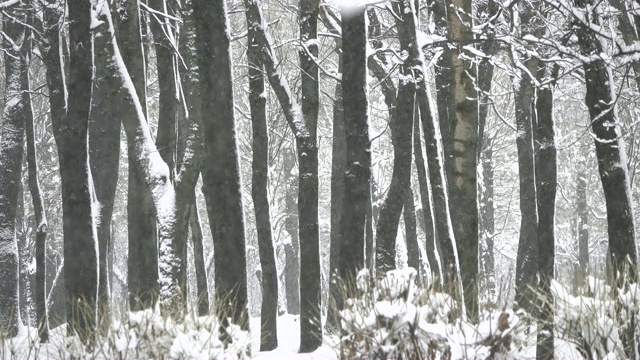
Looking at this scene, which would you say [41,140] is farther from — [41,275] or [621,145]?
[621,145]

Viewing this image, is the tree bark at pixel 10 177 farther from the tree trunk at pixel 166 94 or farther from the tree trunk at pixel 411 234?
the tree trunk at pixel 411 234

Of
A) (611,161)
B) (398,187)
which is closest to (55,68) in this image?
(398,187)

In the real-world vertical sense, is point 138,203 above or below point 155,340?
above

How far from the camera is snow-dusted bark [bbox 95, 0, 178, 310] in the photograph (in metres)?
10.1

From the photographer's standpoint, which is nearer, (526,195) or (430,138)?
(430,138)

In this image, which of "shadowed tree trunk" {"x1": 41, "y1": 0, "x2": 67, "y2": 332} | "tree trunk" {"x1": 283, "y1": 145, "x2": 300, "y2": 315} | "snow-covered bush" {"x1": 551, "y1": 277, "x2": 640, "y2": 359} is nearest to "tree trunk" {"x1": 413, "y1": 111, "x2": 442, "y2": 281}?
"shadowed tree trunk" {"x1": 41, "y1": 0, "x2": 67, "y2": 332}

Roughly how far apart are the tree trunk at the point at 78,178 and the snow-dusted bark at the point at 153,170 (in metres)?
0.58

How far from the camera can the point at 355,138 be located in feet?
31.6

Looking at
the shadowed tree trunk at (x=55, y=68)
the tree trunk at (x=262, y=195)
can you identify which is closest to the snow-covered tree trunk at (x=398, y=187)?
the tree trunk at (x=262, y=195)

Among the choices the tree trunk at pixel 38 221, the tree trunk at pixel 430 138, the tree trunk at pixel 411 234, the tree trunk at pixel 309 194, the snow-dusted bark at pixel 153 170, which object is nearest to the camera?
the snow-dusted bark at pixel 153 170

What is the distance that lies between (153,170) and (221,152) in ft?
7.50

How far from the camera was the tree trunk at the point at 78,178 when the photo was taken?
30.3 ft

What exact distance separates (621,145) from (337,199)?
8733mm

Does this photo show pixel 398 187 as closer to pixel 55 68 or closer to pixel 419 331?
pixel 55 68
